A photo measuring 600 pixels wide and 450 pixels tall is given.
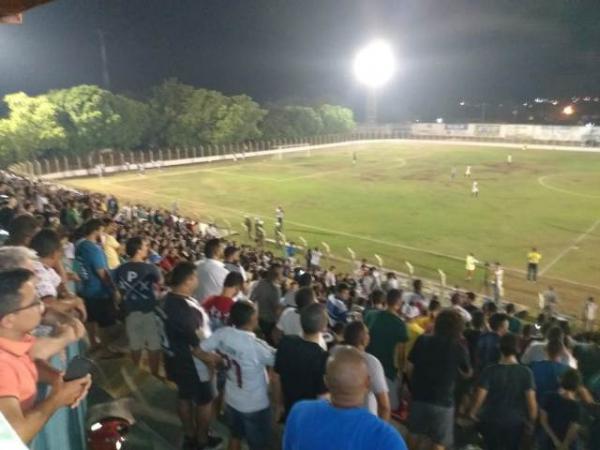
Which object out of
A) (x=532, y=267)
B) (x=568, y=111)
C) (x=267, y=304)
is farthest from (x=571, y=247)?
(x=568, y=111)

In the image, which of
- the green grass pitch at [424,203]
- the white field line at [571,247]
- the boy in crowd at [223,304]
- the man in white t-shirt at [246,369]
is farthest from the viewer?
the green grass pitch at [424,203]

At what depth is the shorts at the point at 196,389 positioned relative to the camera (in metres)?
5.29

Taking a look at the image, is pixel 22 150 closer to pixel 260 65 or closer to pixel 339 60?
pixel 260 65

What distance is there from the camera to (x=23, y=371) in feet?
9.17

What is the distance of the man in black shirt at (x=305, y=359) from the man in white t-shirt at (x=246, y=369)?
0.21m

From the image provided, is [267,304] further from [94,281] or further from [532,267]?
[532,267]

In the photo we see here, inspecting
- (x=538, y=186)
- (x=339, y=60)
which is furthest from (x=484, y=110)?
(x=538, y=186)

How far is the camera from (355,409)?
2828 millimetres

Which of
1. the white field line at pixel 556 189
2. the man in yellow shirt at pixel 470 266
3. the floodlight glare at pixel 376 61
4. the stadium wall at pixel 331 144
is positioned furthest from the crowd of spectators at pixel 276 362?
the floodlight glare at pixel 376 61

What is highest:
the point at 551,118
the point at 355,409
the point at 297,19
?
the point at 297,19

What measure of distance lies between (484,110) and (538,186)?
9534 cm

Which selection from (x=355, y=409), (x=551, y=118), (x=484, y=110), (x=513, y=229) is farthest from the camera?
(x=484, y=110)

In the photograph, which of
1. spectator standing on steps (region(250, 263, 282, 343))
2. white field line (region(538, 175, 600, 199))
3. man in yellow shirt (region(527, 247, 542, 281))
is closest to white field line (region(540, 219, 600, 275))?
man in yellow shirt (region(527, 247, 542, 281))

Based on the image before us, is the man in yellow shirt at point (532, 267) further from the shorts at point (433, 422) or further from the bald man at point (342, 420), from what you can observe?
the bald man at point (342, 420)
